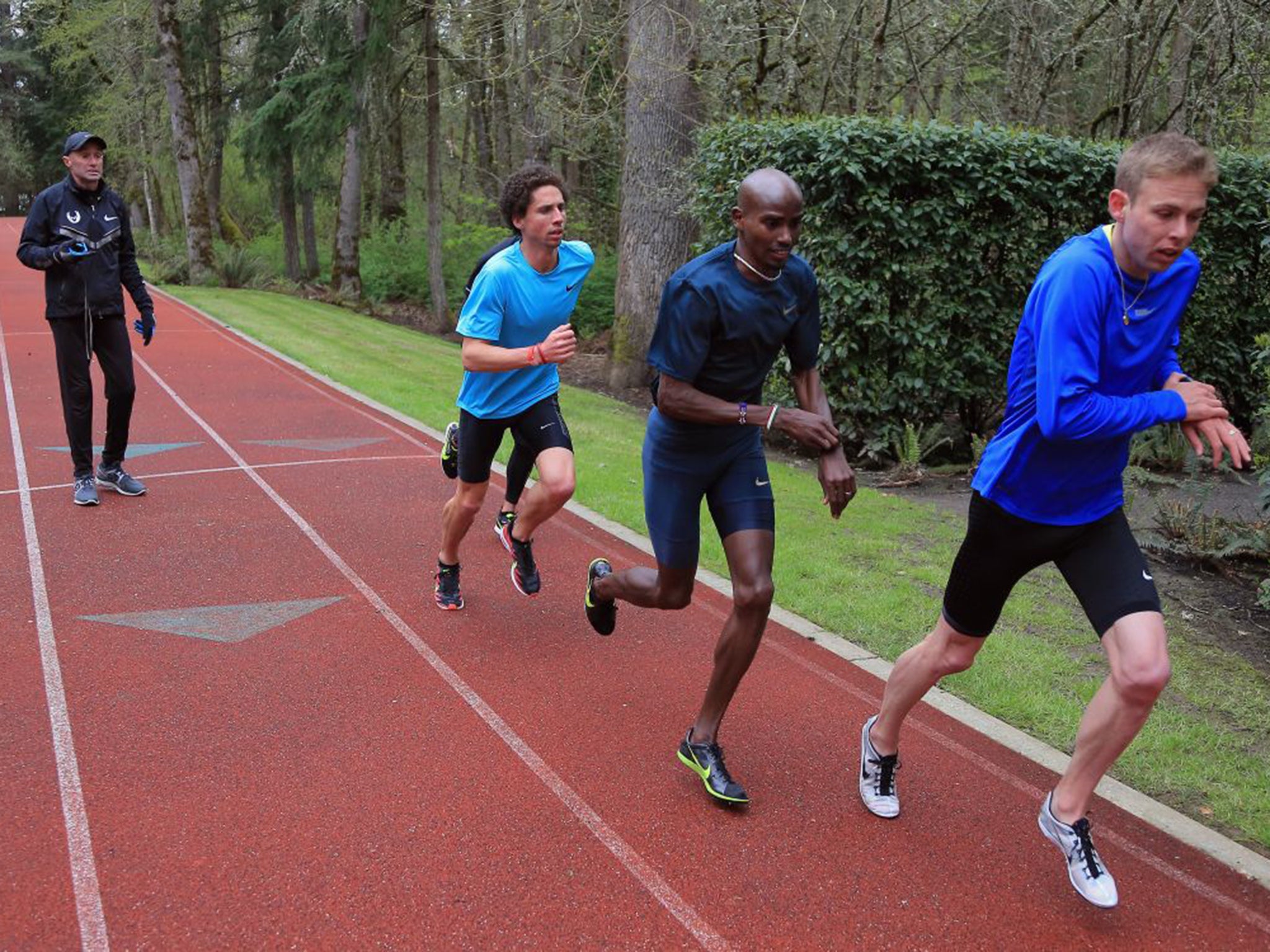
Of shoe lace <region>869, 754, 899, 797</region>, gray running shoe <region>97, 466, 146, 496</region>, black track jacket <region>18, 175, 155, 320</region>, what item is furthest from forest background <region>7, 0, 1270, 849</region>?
black track jacket <region>18, 175, 155, 320</region>

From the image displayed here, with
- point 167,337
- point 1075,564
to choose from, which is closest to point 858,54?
point 167,337

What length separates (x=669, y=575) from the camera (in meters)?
4.23

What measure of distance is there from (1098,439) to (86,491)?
665 cm

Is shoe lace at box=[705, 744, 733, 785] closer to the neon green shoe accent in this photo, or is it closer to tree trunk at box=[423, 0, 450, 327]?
the neon green shoe accent

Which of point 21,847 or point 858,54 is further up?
point 858,54

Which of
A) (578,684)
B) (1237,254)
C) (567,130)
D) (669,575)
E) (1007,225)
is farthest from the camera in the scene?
(567,130)

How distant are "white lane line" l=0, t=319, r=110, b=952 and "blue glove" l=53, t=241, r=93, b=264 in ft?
5.70

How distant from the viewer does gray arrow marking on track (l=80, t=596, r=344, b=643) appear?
539 centimetres

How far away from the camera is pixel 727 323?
3758 mm

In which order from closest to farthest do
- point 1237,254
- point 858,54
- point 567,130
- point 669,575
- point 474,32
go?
point 669,575 < point 1237,254 < point 858,54 < point 474,32 < point 567,130

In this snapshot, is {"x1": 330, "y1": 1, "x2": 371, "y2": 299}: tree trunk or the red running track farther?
{"x1": 330, "y1": 1, "x2": 371, "y2": 299}: tree trunk

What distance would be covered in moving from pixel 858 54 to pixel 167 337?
10.7m

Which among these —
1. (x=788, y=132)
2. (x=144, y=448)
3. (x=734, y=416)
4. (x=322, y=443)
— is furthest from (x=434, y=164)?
(x=734, y=416)

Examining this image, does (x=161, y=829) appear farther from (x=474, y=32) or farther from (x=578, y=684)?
(x=474, y=32)
